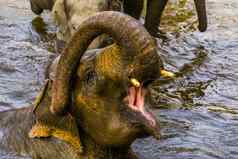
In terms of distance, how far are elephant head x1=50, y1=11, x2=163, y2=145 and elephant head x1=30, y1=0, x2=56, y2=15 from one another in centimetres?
766

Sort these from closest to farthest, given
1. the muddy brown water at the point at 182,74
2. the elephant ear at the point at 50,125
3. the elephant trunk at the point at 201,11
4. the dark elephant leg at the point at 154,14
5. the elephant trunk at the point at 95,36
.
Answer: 1. the elephant trunk at the point at 95,36
2. the elephant ear at the point at 50,125
3. the muddy brown water at the point at 182,74
4. the elephant trunk at the point at 201,11
5. the dark elephant leg at the point at 154,14

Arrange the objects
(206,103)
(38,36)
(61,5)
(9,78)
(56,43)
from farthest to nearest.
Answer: (38,36)
(56,43)
(61,5)
(9,78)
(206,103)

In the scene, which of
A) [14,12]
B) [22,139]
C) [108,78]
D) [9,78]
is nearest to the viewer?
[108,78]

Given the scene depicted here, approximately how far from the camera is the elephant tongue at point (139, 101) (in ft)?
15.5

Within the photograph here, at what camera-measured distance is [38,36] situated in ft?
39.9

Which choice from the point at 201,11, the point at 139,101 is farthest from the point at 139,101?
the point at 201,11

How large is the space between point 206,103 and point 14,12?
5838 mm

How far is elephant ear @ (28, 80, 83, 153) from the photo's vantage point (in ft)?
17.8

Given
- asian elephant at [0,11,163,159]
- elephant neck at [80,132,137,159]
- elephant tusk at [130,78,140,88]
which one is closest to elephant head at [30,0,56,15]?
asian elephant at [0,11,163,159]

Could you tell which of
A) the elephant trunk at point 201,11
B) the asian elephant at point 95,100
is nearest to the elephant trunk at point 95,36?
the asian elephant at point 95,100

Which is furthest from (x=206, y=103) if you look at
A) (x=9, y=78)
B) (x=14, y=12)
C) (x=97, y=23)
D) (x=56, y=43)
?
(x=14, y=12)

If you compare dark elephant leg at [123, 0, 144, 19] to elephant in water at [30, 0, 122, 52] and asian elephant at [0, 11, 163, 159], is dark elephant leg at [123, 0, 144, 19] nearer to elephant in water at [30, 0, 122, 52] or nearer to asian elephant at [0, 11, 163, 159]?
elephant in water at [30, 0, 122, 52]

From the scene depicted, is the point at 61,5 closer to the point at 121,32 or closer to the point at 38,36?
the point at 38,36

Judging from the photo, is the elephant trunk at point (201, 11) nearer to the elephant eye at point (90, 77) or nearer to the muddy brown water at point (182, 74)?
the muddy brown water at point (182, 74)
